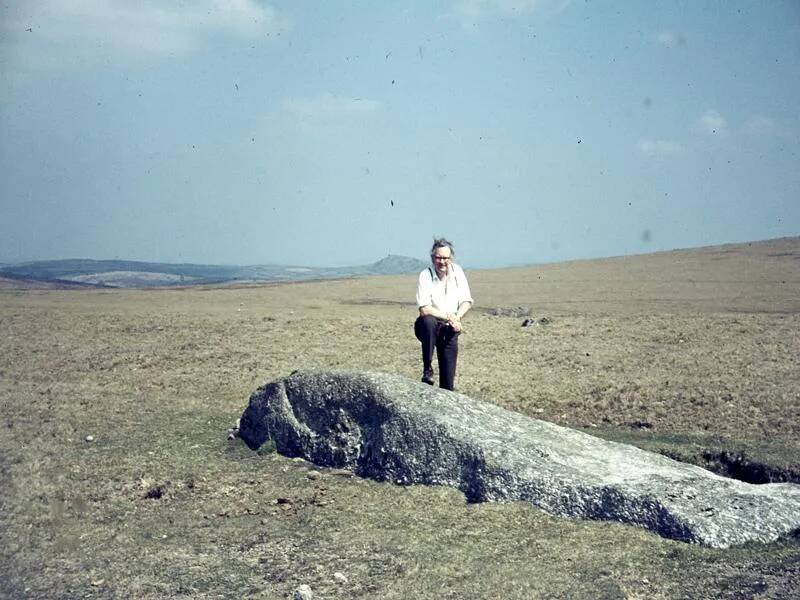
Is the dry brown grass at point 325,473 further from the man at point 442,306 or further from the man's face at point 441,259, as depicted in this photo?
the man's face at point 441,259

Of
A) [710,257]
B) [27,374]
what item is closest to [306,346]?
[27,374]

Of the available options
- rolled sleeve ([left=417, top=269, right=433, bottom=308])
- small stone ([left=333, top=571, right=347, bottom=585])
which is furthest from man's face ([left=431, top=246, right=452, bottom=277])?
small stone ([left=333, top=571, right=347, bottom=585])

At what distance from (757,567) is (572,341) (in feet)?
44.0

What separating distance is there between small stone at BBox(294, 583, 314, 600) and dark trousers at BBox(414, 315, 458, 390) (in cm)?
417

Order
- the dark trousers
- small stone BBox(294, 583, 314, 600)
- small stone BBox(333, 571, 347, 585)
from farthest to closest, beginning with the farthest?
the dark trousers
small stone BBox(333, 571, 347, 585)
small stone BBox(294, 583, 314, 600)

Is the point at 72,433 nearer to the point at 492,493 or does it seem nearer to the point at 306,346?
the point at 492,493

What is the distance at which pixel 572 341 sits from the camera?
59.3ft

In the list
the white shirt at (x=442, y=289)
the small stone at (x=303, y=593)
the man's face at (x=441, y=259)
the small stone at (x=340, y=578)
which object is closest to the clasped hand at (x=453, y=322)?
the white shirt at (x=442, y=289)

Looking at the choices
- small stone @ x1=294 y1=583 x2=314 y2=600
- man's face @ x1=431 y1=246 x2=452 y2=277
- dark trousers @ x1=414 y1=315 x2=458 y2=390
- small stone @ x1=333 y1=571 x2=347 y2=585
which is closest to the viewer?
small stone @ x1=294 y1=583 x2=314 y2=600

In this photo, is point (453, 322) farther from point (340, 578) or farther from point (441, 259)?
point (340, 578)

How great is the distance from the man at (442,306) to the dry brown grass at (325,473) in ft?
6.69

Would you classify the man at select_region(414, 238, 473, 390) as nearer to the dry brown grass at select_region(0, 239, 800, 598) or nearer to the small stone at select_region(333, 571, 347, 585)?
the dry brown grass at select_region(0, 239, 800, 598)

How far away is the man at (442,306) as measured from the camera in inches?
330

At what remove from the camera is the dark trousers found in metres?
8.54
